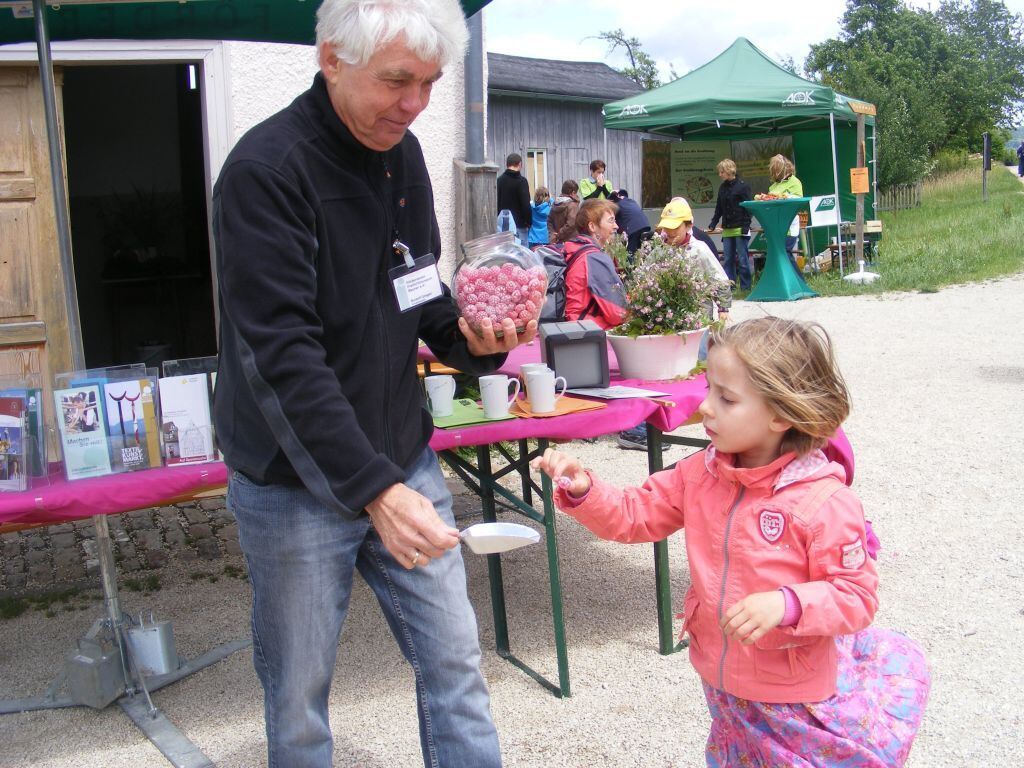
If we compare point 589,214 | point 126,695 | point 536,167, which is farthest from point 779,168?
point 126,695

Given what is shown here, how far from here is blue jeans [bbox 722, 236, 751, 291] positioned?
14.0 meters

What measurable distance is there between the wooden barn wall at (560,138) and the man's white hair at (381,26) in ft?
59.3

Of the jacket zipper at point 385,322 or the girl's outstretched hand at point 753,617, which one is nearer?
the girl's outstretched hand at point 753,617

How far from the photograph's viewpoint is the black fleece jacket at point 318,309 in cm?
170

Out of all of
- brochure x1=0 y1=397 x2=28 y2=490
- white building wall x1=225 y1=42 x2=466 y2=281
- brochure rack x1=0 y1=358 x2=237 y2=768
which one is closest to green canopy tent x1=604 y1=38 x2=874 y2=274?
white building wall x1=225 y1=42 x2=466 y2=281

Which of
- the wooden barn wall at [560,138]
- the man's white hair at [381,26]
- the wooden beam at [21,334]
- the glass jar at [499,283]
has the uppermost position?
the wooden barn wall at [560,138]

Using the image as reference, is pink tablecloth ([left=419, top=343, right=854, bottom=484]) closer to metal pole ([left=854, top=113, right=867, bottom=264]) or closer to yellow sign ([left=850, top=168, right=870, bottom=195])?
yellow sign ([left=850, top=168, right=870, bottom=195])

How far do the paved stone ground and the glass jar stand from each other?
2.66 meters

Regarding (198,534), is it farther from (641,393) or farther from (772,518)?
(772,518)

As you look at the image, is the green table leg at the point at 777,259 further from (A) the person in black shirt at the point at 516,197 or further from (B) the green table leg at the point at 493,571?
(B) the green table leg at the point at 493,571

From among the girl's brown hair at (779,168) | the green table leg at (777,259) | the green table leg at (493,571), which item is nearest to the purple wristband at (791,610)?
the green table leg at (493,571)

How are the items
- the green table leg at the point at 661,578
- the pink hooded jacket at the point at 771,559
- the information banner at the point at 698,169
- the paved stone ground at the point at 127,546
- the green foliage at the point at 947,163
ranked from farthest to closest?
1. the green foliage at the point at 947,163
2. the information banner at the point at 698,169
3. the paved stone ground at the point at 127,546
4. the green table leg at the point at 661,578
5. the pink hooded jacket at the point at 771,559

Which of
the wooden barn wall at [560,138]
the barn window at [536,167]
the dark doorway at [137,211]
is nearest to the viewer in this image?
the dark doorway at [137,211]

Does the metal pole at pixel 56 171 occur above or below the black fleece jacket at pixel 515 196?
below
